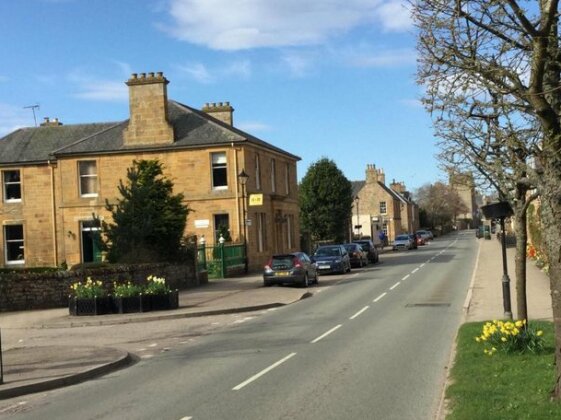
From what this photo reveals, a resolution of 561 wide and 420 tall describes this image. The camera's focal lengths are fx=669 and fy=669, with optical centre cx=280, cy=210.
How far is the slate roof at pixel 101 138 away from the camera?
1497 inches

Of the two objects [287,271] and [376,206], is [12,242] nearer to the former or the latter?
[287,271]

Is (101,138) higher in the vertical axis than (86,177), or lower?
higher

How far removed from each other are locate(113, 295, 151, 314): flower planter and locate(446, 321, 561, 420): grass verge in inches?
474

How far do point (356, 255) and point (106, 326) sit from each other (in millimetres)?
24829

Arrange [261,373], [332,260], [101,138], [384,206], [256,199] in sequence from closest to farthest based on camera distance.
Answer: [261,373], [332,260], [256,199], [101,138], [384,206]

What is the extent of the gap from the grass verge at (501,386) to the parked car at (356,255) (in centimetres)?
3077

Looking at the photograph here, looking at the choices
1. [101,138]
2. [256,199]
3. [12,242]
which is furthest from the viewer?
[12,242]

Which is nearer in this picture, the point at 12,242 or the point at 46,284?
the point at 46,284

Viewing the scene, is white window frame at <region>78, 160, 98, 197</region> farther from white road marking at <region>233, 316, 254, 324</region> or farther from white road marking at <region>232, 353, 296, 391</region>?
white road marking at <region>232, 353, 296, 391</region>

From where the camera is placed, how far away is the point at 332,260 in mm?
35656

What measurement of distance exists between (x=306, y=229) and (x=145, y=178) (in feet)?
102

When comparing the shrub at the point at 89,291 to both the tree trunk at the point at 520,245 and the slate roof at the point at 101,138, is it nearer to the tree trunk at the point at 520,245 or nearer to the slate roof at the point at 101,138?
the tree trunk at the point at 520,245

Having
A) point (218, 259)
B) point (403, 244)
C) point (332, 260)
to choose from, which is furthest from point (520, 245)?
point (403, 244)

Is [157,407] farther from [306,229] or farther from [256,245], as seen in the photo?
[306,229]
